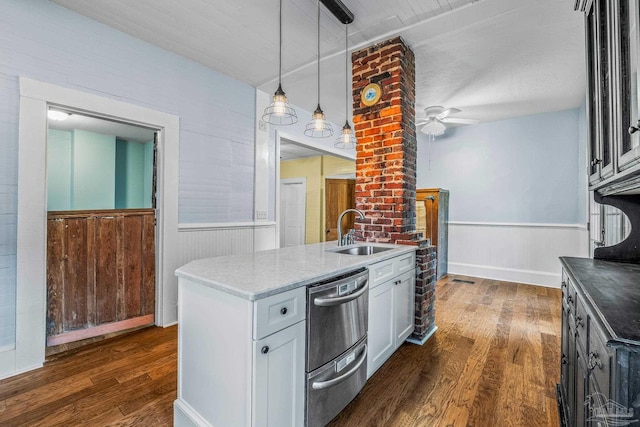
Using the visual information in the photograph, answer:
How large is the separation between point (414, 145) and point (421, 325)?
1.66 m

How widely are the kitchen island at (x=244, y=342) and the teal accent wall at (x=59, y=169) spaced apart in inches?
181

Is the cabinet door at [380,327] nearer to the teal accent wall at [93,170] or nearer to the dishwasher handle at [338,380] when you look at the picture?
the dishwasher handle at [338,380]

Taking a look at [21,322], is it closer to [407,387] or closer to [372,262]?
[372,262]

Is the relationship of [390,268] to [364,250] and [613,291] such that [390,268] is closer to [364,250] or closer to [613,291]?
[364,250]

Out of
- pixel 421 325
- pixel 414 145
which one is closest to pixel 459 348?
pixel 421 325

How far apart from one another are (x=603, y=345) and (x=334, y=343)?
108cm

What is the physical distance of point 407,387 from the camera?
77.2 inches

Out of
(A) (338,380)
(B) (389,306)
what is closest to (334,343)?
(A) (338,380)

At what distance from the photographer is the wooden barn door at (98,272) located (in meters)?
2.56

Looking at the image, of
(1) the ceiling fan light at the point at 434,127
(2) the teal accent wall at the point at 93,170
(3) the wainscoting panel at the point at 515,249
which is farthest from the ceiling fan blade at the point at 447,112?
(2) the teal accent wall at the point at 93,170

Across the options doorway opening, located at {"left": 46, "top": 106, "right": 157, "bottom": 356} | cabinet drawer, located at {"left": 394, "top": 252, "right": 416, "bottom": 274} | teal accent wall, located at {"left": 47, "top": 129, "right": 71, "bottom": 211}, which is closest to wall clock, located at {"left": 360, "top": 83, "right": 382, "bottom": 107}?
cabinet drawer, located at {"left": 394, "top": 252, "right": 416, "bottom": 274}

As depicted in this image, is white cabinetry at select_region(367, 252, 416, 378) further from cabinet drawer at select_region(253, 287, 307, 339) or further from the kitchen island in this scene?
cabinet drawer at select_region(253, 287, 307, 339)

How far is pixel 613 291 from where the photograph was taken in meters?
1.07

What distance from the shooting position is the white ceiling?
2.26 metres
